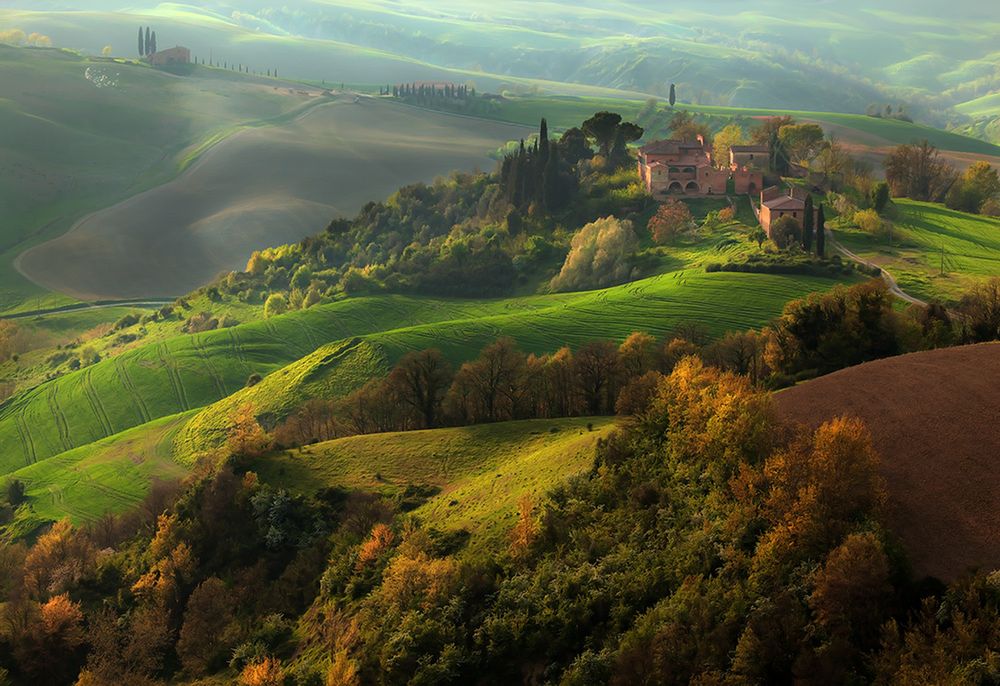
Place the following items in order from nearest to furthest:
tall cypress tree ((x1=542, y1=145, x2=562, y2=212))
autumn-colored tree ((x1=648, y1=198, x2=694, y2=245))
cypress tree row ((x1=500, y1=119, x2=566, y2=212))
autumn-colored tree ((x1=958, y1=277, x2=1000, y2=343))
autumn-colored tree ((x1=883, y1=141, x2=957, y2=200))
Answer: autumn-colored tree ((x1=958, y1=277, x2=1000, y2=343)) → autumn-colored tree ((x1=648, y1=198, x2=694, y2=245)) → autumn-colored tree ((x1=883, y1=141, x2=957, y2=200)) → tall cypress tree ((x1=542, y1=145, x2=562, y2=212)) → cypress tree row ((x1=500, y1=119, x2=566, y2=212))

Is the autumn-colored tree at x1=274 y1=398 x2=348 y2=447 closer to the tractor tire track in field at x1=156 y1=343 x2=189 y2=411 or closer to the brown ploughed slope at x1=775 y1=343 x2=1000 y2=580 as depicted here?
the tractor tire track in field at x1=156 y1=343 x2=189 y2=411

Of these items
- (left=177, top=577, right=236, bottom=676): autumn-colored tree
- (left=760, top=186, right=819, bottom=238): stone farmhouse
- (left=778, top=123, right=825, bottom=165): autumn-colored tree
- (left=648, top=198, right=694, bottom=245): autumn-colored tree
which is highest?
(left=778, top=123, right=825, bottom=165): autumn-colored tree

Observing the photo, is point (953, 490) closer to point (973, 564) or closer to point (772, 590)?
point (973, 564)

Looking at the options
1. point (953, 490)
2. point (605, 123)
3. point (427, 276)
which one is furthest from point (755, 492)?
point (605, 123)

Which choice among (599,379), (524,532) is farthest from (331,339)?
(524,532)

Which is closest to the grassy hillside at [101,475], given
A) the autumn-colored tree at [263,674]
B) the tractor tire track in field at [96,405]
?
the tractor tire track in field at [96,405]

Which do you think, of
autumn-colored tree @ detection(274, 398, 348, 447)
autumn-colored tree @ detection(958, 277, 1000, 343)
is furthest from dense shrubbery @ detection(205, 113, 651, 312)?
autumn-colored tree @ detection(958, 277, 1000, 343)

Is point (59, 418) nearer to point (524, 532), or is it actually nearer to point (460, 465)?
point (460, 465)

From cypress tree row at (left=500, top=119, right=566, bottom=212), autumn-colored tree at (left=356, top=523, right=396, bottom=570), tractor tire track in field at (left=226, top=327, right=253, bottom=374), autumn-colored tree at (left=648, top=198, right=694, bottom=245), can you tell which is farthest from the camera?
cypress tree row at (left=500, top=119, right=566, bottom=212)
